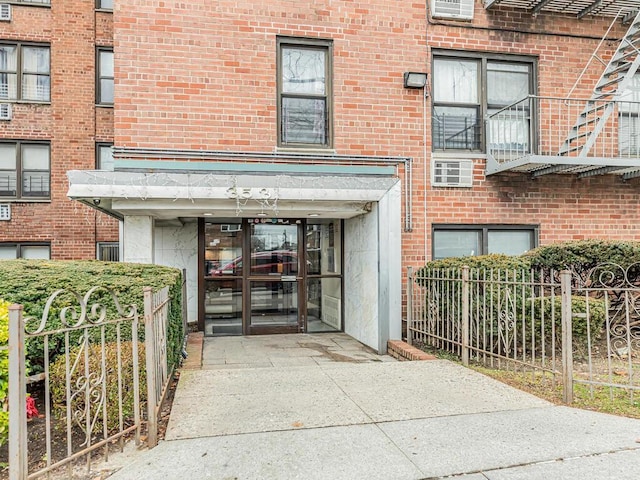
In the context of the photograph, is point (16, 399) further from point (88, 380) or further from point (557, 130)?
point (557, 130)

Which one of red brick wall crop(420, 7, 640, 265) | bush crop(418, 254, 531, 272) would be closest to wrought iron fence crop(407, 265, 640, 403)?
bush crop(418, 254, 531, 272)

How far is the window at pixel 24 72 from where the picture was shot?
42.1 feet

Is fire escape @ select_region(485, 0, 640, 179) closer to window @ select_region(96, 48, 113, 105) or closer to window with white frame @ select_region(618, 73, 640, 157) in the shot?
window with white frame @ select_region(618, 73, 640, 157)

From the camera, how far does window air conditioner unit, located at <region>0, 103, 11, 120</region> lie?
41.5ft

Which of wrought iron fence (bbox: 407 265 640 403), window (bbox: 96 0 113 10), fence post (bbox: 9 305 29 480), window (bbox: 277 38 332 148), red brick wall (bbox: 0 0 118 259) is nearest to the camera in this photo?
fence post (bbox: 9 305 29 480)

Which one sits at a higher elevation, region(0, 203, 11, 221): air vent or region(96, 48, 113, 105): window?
region(96, 48, 113, 105): window

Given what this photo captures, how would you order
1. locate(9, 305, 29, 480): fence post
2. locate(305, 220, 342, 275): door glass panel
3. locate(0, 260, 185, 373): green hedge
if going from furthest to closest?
locate(305, 220, 342, 275): door glass panel < locate(0, 260, 185, 373): green hedge < locate(9, 305, 29, 480): fence post

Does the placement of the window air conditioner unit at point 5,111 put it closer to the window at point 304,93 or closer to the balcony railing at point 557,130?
the window at point 304,93

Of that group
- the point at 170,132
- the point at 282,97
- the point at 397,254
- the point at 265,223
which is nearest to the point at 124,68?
the point at 170,132

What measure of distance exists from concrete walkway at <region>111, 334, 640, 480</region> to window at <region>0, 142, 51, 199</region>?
9.72 m

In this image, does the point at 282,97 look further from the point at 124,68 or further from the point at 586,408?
the point at 586,408

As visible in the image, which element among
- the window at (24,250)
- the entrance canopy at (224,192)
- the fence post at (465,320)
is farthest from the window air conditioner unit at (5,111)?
the fence post at (465,320)

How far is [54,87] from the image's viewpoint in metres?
12.8

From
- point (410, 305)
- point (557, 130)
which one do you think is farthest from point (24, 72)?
point (557, 130)
